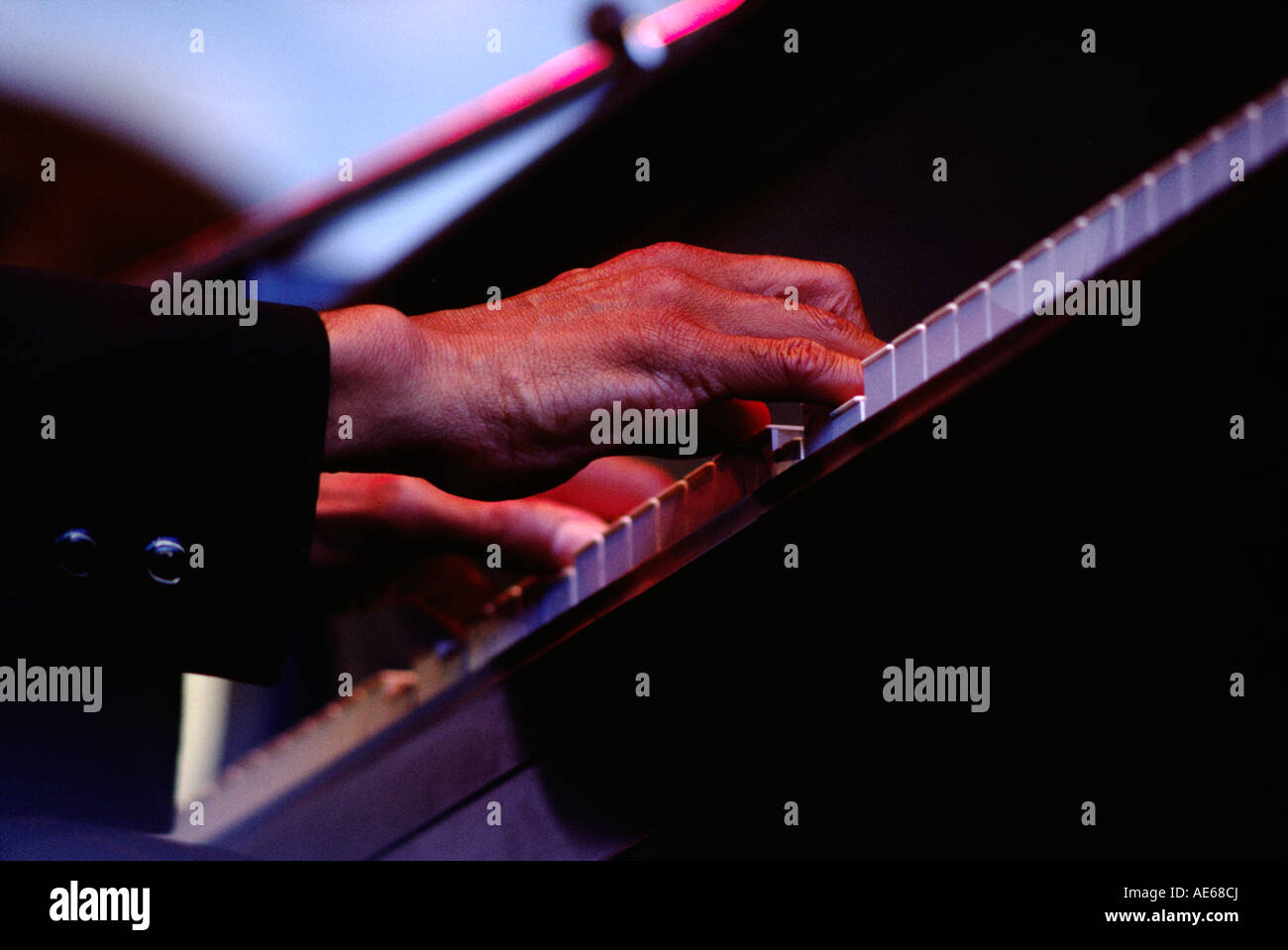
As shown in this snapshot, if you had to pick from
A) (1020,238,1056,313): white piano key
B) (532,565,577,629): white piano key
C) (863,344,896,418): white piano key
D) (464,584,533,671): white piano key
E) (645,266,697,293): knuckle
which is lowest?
(464,584,533,671): white piano key

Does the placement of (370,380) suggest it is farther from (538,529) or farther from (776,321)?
(538,529)

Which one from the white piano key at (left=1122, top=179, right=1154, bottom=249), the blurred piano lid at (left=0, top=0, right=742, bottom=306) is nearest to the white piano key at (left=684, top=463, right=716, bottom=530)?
the white piano key at (left=1122, top=179, right=1154, bottom=249)

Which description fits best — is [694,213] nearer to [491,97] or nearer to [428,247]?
[428,247]

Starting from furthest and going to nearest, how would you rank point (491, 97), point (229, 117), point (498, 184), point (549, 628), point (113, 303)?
point (229, 117) < point (491, 97) < point (498, 184) < point (549, 628) < point (113, 303)

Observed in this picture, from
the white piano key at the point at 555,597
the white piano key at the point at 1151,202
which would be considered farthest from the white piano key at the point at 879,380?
the white piano key at the point at 555,597

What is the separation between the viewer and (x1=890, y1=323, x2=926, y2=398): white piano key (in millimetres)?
429

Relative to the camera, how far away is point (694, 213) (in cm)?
69

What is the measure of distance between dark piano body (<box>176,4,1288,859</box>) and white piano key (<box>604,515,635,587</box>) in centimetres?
2

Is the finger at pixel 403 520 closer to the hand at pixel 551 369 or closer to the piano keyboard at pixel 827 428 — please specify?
the piano keyboard at pixel 827 428

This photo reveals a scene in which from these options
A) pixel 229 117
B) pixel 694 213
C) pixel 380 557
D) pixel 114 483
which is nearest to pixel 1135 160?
pixel 694 213

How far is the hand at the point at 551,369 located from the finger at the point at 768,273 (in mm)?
20

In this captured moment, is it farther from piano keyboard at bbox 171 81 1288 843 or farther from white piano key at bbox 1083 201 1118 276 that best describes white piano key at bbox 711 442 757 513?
white piano key at bbox 1083 201 1118 276
